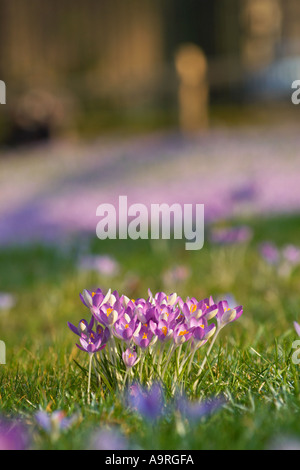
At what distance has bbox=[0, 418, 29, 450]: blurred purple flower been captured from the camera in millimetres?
1434

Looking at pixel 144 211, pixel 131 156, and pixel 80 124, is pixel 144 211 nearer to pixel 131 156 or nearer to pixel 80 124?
pixel 131 156

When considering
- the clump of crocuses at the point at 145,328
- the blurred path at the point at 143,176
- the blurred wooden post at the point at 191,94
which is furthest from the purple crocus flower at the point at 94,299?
the blurred wooden post at the point at 191,94

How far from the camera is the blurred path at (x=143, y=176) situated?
7.80 m

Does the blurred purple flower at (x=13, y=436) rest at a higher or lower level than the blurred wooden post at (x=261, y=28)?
lower

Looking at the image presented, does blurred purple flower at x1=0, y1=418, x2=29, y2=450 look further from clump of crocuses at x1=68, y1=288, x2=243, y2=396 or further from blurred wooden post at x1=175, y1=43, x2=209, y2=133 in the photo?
blurred wooden post at x1=175, y1=43, x2=209, y2=133

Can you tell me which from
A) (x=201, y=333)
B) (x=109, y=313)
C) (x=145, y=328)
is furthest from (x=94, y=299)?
(x=201, y=333)

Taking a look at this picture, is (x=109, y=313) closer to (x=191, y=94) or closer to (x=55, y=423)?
(x=55, y=423)

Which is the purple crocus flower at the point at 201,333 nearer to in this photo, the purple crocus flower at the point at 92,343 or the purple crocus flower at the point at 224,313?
the purple crocus flower at the point at 224,313

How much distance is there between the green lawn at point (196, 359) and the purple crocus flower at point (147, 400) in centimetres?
2

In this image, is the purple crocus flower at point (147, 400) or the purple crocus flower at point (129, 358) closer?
the purple crocus flower at point (147, 400)

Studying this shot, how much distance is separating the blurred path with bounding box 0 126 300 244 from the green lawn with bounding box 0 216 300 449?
621mm

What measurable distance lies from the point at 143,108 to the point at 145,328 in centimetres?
1732

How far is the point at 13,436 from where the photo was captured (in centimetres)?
144

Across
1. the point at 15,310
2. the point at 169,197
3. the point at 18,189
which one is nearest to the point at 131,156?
the point at 18,189
